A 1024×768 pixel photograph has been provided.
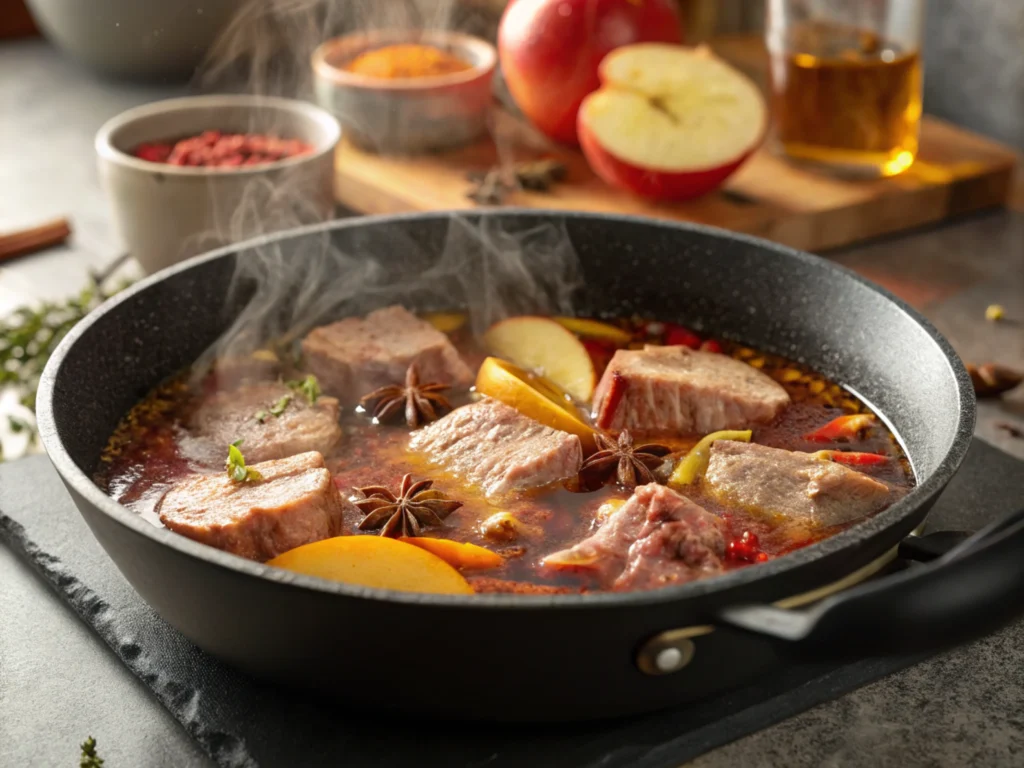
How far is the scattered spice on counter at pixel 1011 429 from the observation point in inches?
92.1

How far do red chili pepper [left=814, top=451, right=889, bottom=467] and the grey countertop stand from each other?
1.09 feet

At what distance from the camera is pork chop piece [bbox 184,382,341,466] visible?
191 centimetres

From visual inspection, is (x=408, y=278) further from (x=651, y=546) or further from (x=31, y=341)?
(x=651, y=546)

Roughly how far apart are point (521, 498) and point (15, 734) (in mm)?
777

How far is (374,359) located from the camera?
2148mm

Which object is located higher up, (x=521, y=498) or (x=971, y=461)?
(x=521, y=498)

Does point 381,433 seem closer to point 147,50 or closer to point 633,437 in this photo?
point 633,437

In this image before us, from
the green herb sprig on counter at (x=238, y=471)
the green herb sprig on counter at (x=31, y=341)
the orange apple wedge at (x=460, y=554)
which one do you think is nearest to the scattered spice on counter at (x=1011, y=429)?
the orange apple wedge at (x=460, y=554)

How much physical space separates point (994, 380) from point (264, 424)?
1.51m

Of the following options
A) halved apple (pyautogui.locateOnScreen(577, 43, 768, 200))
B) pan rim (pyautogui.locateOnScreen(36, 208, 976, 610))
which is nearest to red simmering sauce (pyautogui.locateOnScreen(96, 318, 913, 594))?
pan rim (pyautogui.locateOnScreen(36, 208, 976, 610))

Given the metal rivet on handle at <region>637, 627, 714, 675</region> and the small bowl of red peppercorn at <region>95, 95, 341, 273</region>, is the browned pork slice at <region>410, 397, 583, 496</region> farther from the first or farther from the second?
the small bowl of red peppercorn at <region>95, 95, 341, 273</region>

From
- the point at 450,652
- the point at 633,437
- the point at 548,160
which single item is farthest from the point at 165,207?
the point at 450,652

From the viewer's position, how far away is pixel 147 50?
14.0 feet

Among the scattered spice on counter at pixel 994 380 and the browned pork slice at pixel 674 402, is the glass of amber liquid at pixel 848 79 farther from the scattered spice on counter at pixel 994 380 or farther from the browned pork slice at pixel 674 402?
the browned pork slice at pixel 674 402
